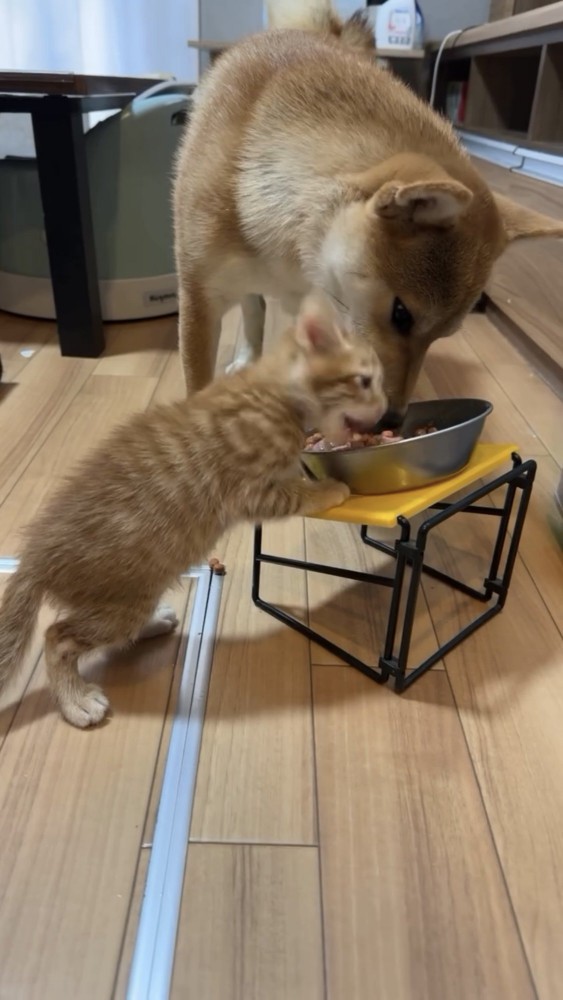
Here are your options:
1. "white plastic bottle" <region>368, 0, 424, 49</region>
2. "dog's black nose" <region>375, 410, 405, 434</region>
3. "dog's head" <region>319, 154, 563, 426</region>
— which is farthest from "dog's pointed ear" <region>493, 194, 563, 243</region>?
"white plastic bottle" <region>368, 0, 424, 49</region>

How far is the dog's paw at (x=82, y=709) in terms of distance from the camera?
102cm

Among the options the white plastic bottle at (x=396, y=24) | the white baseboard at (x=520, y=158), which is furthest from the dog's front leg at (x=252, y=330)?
Result: the white plastic bottle at (x=396, y=24)

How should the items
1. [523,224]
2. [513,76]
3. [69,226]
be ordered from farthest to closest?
[513,76], [69,226], [523,224]

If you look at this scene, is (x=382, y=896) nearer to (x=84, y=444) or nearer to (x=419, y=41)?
(x=84, y=444)

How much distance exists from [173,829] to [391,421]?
749 millimetres

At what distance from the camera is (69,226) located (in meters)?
2.11

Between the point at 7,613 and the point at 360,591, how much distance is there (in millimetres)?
617

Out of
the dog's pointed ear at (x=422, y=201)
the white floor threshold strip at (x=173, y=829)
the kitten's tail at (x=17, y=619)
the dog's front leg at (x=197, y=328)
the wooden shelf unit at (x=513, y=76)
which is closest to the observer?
the white floor threshold strip at (x=173, y=829)

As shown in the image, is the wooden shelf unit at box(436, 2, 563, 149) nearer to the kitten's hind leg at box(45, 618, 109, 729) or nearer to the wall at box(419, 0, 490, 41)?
the wall at box(419, 0, 490, 41)

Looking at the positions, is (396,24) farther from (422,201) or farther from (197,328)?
(422,201)

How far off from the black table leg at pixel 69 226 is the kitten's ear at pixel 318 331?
131 centimetres

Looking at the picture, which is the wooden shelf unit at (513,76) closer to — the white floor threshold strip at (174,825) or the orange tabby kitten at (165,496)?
the orange tabby kitten at (165,496)

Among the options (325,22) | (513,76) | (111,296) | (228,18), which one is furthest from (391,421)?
(228,18)

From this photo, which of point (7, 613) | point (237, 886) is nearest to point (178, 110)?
point (7, 613)
